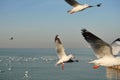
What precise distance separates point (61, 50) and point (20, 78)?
143ft

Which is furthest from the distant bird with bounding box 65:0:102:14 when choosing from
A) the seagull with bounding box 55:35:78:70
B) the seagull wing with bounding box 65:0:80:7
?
the seagull with bounding box 55:35:78:70

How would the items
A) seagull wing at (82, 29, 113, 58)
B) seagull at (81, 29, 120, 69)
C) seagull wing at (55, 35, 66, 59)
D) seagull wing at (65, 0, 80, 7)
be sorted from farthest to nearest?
seagull wing at (55, 35, 66, 59) < seagull wing at (65, 0, 80, 7) < seagull at (81, 29, 120, 69) < seagull wing at (82, 29, 113, 58)

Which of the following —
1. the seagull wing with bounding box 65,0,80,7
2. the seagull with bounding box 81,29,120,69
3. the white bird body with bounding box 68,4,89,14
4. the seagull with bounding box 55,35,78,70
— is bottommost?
the seagull with bounding box 81,29,120,69

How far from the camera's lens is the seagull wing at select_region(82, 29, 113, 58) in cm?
809

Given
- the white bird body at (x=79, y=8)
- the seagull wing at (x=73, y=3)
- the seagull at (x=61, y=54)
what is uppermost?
the seagull wing at (x=73, y=3)

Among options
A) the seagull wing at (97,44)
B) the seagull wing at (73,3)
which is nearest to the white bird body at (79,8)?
the seagull wing at (73,3)

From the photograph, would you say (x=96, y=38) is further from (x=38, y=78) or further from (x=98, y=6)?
(x=38, y=78)

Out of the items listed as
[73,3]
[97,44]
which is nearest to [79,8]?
[73,3]

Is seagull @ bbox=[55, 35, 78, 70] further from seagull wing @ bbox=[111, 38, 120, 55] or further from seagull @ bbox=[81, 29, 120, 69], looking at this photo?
seagull @ bbox=[81, 29, 120, 69]

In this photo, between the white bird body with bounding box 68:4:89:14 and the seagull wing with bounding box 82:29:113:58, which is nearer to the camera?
the seagull wing with bounding box 82:29:113:58

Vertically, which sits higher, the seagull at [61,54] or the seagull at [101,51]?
the seagull at [61,54]

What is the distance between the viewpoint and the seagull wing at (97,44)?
319 inches

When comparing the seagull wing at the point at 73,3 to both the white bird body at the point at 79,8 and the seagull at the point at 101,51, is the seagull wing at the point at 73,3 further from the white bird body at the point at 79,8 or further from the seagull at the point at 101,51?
the seagull at the point at 101,51

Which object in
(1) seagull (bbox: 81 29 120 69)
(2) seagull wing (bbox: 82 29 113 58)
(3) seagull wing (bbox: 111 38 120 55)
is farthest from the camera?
(3) seagull wing (bbox: 111 38 120 55)
